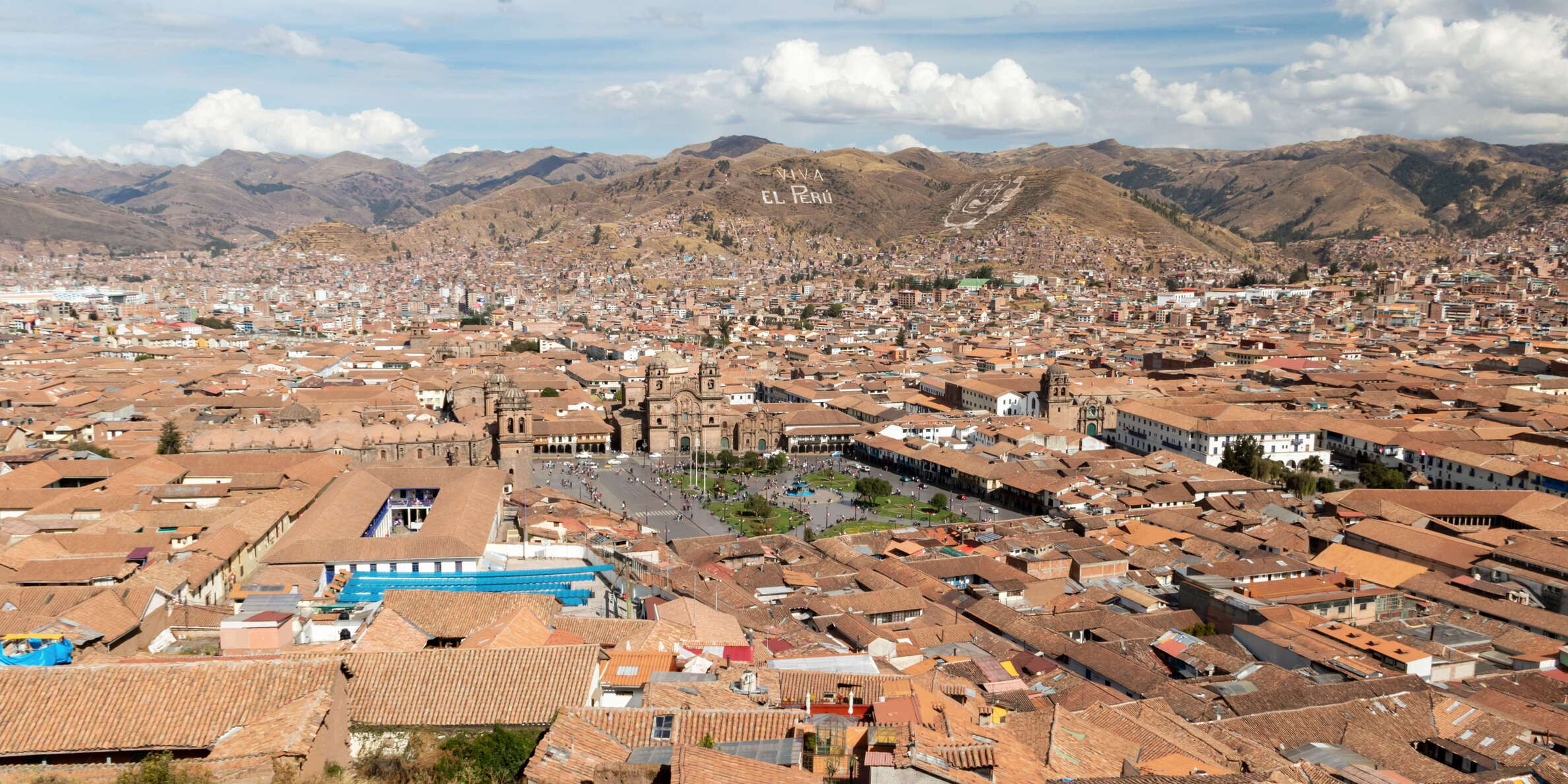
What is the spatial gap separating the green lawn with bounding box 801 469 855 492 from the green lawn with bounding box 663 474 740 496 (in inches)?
125

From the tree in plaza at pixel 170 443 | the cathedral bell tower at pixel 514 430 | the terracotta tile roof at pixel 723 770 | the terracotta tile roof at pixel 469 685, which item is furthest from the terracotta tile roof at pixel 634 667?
the cathedral bell tower at pixel 514 430

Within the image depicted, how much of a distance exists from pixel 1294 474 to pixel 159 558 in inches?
1502

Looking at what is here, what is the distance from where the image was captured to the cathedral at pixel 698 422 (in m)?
50.9

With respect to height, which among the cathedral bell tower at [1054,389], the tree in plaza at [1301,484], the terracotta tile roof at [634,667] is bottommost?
the tree in plaza at [1301,484]

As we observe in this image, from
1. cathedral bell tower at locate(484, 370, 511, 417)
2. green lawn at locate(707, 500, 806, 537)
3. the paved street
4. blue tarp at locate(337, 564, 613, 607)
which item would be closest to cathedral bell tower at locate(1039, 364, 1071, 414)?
the paved street

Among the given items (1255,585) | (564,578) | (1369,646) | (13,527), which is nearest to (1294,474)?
(1255,585)

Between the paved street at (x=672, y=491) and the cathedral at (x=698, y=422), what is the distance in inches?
56.5

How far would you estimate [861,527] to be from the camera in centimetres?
3725

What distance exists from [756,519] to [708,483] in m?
6.89

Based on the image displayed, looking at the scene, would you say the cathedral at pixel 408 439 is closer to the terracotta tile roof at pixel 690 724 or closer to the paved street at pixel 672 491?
the paved street at pixel 672 491

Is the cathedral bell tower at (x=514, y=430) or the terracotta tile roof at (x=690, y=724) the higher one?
the terracotta tile roof at (x=690, y=724)

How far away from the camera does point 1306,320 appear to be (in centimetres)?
9938

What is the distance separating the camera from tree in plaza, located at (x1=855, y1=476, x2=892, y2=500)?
134ft

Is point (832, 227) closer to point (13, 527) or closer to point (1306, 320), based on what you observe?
point (1306, 320)
